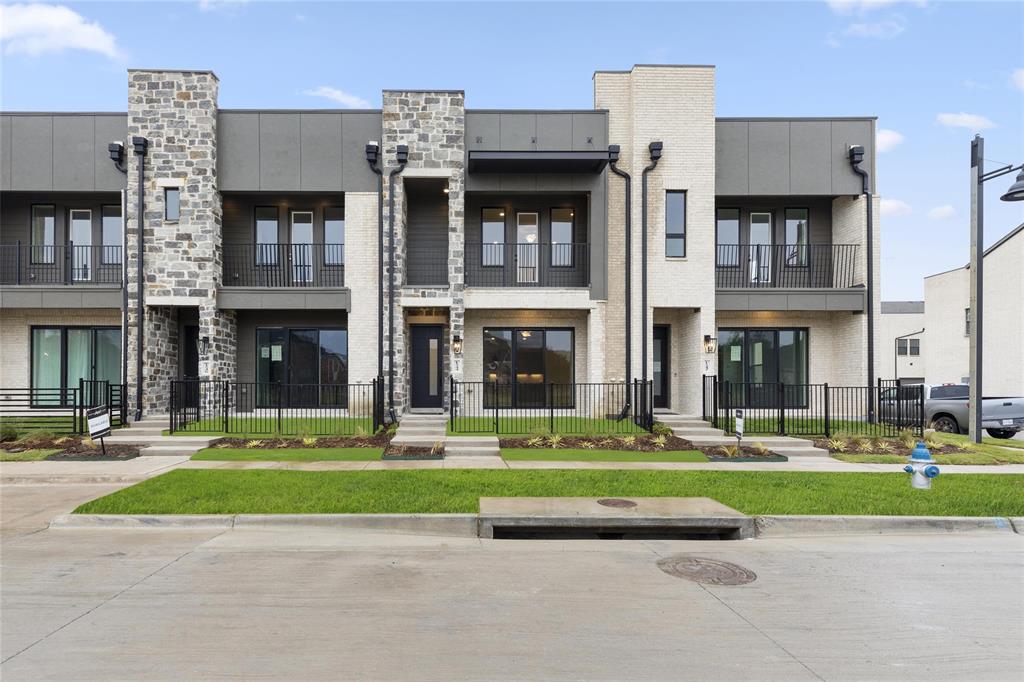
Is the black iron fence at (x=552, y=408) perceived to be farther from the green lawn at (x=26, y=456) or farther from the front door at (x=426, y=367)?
the green lawn at (x=26, y=456)

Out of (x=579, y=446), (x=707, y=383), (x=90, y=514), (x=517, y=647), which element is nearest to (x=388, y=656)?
(x=517, y=647)

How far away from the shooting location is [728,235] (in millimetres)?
18281

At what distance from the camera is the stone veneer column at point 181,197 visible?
52.5ft

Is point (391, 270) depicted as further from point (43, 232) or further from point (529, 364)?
point (43, 232)

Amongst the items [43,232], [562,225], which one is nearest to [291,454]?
[562,225]

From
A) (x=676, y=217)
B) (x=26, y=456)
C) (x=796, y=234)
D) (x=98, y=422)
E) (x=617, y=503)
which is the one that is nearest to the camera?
(x=617, y=503)

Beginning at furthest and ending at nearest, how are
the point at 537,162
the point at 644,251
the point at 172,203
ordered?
the point at 172,203 < the point at 644,251 < the point at 537,162

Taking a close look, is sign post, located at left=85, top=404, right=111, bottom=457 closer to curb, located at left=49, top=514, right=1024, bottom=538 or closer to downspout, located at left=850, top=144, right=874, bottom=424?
curb, located at left=49, top=514, right=1024, bottom=538

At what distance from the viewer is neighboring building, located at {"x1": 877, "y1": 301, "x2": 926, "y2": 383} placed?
40562 millimetres

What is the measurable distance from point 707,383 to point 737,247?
4653mm

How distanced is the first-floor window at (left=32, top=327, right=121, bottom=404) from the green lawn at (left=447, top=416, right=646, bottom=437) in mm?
11463

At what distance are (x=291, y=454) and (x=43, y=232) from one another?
42.6ft

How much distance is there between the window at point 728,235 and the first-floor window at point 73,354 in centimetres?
A: 1929

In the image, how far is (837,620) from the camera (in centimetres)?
455
